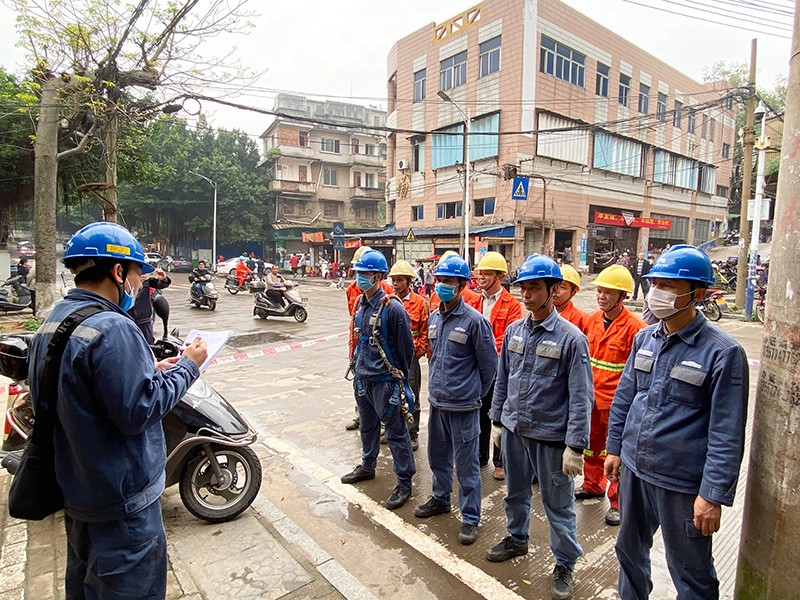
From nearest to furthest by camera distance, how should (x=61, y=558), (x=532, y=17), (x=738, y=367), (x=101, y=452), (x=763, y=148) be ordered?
(x=101, y=452), (x=738, y=367), (x=61, y=558), (x=763, y=148), (x=532, y=17)

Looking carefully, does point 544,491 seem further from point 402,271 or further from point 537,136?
point 537,136

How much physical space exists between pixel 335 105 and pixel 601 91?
29.5 metres

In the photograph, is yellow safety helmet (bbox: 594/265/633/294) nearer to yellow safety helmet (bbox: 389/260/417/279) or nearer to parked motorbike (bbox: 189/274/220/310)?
yellow safety helmet (bbox: 389/260/417/279)

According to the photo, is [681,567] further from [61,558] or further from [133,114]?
[133,114]

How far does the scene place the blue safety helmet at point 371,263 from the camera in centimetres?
404

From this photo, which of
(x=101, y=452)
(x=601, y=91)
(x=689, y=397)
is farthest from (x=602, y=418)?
(x=601, y=91)

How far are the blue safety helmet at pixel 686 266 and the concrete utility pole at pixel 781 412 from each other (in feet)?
0.86

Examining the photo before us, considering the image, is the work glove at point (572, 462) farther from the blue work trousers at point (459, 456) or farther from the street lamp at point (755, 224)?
the street lamp at point (755, 224)

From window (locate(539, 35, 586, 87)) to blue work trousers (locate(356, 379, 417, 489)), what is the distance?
23.2 metres

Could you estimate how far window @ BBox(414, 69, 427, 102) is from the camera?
27.3 meters

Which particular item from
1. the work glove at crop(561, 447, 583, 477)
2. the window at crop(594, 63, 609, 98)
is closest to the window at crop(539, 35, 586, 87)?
the window at crop(594, 63, 609, 98)

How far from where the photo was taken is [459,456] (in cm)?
329

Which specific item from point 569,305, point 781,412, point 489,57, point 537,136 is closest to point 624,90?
point 537,136

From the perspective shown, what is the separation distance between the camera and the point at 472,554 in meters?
3.04
